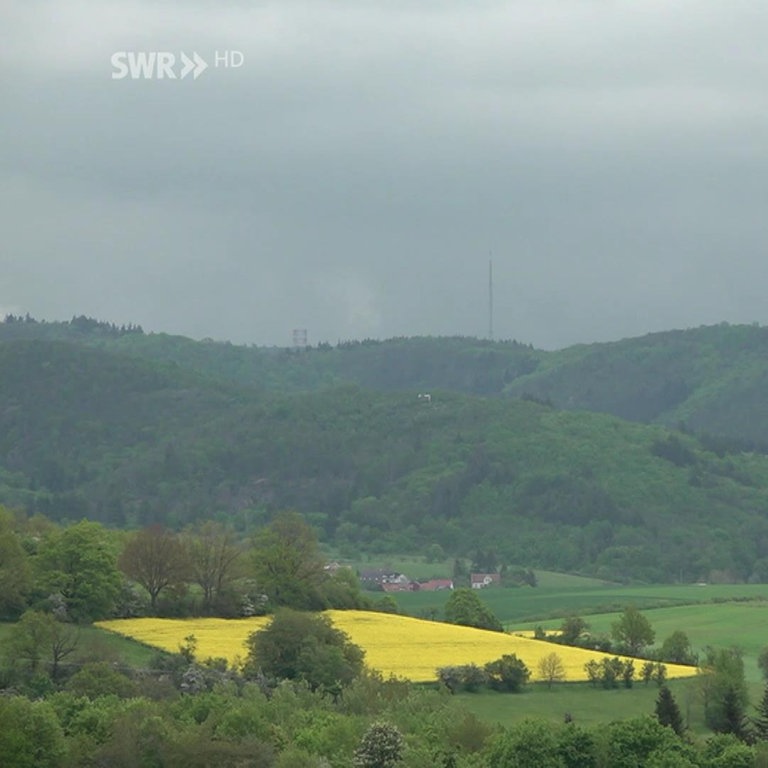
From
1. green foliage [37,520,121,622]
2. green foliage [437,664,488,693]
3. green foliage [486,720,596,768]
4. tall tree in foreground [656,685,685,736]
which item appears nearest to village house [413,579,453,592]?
green foliage [37,520,121,622]

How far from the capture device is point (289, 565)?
101250 mm

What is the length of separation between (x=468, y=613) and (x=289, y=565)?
42.8ft

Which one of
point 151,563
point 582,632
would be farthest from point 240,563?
point 582,632

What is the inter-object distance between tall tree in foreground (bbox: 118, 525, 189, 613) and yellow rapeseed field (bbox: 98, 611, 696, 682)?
232 cm

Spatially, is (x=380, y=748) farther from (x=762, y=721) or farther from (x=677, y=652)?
(x=677, y=652)

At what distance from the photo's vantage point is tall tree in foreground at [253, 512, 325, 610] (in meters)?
99.9

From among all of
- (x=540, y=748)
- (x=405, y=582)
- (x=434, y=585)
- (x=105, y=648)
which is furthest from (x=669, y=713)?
(x=405, y=582)

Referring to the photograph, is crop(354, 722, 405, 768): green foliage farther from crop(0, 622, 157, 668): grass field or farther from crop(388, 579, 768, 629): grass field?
crop(388, 579, 768, 629): grass field

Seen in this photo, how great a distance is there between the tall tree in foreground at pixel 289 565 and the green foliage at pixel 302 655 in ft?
49.7

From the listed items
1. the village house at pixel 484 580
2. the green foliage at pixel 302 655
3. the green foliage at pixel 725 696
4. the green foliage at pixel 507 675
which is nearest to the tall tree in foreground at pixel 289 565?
the green foliage at pixel 302 655

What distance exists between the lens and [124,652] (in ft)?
272

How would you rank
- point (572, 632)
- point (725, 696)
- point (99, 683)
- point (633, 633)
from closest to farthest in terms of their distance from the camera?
point (99, 683)
point (725, 696)
point (633, 633)
point (572, 632)

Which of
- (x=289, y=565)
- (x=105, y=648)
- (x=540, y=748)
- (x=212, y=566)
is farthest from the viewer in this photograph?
(x=289, y=565)

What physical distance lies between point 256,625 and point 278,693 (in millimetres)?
17478
